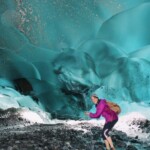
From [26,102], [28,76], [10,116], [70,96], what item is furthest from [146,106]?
[10,116]

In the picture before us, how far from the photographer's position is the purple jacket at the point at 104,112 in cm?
1619

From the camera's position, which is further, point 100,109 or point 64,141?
point 64,141

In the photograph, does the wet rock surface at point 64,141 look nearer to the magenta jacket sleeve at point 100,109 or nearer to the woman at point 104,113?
the woman at point 104,113

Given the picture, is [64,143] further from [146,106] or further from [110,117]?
[146,106]

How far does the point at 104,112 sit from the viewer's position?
16453mm

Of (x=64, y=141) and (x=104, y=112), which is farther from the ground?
(x=104, y=112)

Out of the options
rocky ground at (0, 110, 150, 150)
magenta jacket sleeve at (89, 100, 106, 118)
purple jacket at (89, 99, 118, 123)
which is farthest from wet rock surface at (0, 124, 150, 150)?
magenta jacket sleeve at (89, 100, 106, 118)

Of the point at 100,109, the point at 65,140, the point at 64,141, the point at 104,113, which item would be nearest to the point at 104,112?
the point at 104,113

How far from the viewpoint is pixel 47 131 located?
901 inches

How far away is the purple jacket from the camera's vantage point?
1619 centimetres

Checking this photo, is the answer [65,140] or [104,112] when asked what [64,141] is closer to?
[65,140]

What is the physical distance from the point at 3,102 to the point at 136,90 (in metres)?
30.4

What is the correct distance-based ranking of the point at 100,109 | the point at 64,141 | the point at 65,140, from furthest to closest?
the point at 65,140 → the point at 64,141 → the point at 100,109

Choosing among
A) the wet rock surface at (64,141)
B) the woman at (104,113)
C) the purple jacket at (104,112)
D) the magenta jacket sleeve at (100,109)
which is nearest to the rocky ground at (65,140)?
the wet rock surface at (64,141)
